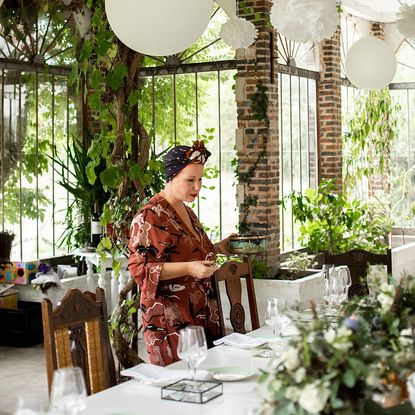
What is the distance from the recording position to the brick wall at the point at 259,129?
7.98 metres

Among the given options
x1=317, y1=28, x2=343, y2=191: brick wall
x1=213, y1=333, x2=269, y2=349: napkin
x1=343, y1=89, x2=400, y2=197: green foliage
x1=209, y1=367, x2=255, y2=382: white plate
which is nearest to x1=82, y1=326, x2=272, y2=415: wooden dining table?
x1=209, y1=367, x2=255, y2=382: white plate

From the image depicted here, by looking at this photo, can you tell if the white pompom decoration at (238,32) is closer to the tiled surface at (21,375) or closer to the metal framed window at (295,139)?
the tiled surface at (21,375)

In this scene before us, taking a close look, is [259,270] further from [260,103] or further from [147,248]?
[147,248]

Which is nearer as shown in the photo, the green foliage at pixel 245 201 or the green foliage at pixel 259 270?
the green foliage at pixel 259 270

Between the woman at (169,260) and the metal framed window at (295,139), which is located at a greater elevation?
the metal framed window at (295,139)

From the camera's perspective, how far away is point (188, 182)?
4090mm

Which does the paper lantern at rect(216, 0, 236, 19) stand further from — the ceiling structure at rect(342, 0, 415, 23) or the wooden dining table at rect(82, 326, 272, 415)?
the ceiling structure at rect(342, 0, 415, 23)

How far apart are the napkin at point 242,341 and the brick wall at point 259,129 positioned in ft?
14.0

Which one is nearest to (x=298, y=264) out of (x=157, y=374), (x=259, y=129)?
(x=259, y=129)

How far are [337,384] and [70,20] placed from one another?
717cm

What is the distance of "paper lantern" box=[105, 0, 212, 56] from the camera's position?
3.34m

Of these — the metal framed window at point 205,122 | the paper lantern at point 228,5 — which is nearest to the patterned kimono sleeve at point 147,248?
the paper lantern at point 228,5

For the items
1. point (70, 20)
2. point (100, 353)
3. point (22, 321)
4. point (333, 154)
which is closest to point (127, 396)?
point (100, 353)

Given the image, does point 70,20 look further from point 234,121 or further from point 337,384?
point 337,384
